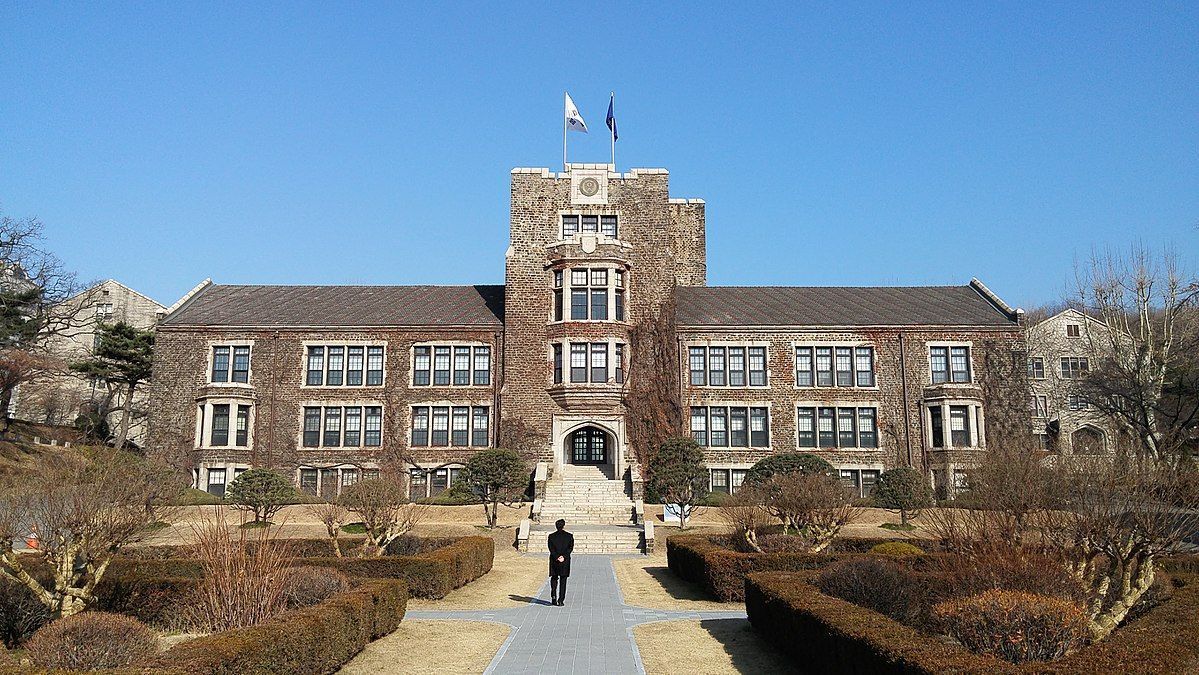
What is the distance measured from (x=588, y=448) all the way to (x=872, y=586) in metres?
29.8

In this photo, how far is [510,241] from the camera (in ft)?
142

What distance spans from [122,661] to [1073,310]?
207ft

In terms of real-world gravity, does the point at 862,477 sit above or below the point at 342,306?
below

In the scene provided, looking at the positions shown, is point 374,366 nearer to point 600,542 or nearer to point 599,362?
point 599,362

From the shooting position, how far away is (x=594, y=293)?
41.9m

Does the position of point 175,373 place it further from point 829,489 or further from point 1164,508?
point 1164,508

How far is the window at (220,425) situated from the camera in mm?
41219

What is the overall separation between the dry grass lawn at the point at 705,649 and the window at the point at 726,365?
2742cm

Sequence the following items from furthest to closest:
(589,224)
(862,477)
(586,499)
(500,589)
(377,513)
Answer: (589,224) → (862,477) → (586,499) → (377,513) → (500,589)

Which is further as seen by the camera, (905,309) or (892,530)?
(905,309)

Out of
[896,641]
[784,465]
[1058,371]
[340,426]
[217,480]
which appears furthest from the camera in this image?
[1058,371]

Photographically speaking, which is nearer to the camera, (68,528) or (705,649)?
(705,649)

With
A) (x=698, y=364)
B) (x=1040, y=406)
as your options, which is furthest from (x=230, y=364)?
(x=1040, y=406)

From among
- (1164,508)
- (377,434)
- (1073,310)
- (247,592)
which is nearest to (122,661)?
(247,592)
